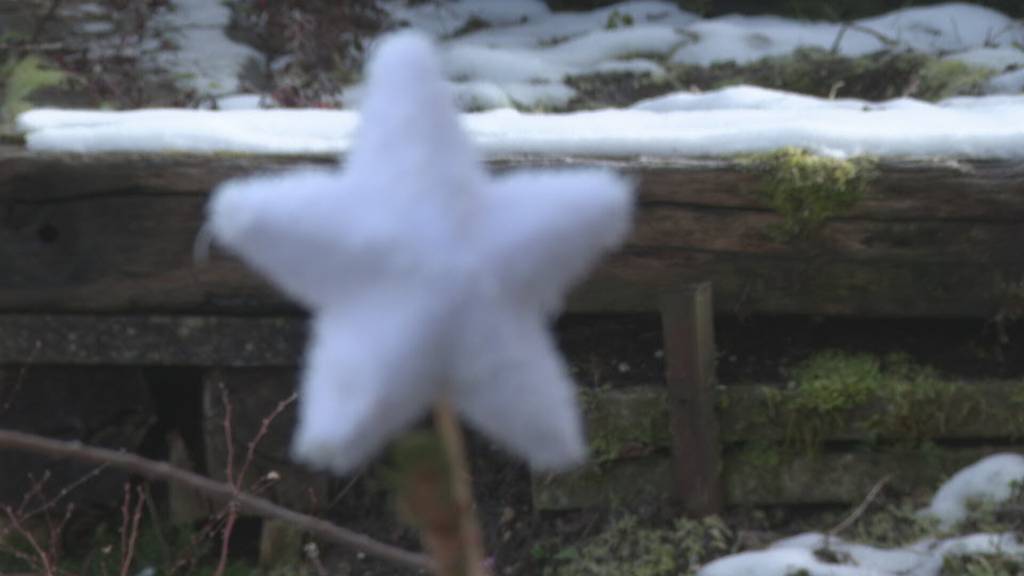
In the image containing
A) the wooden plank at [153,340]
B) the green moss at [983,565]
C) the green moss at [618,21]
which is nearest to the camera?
the green moss at [983,565]

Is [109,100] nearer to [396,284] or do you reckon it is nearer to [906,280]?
[906,280]

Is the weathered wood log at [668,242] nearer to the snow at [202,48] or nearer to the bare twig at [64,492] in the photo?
the bare twig at [64,492]

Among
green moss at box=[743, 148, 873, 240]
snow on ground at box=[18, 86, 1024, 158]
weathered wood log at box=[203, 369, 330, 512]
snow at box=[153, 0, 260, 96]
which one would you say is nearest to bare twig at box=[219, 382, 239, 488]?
weathered wood log at box=[203, 369, 330, 512]

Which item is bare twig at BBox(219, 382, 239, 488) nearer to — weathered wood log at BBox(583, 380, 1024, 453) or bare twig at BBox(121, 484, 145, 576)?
bare twig at BBox(121, 484, 145, 576)

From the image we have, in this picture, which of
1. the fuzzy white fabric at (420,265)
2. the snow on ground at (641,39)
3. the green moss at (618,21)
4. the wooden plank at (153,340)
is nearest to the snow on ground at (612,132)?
the wooden plank at (153,340)

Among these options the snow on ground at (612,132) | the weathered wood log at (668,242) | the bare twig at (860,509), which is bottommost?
the bare twig at (860,509)

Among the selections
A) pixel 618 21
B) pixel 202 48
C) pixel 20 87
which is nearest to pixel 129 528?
pixel 20 87
